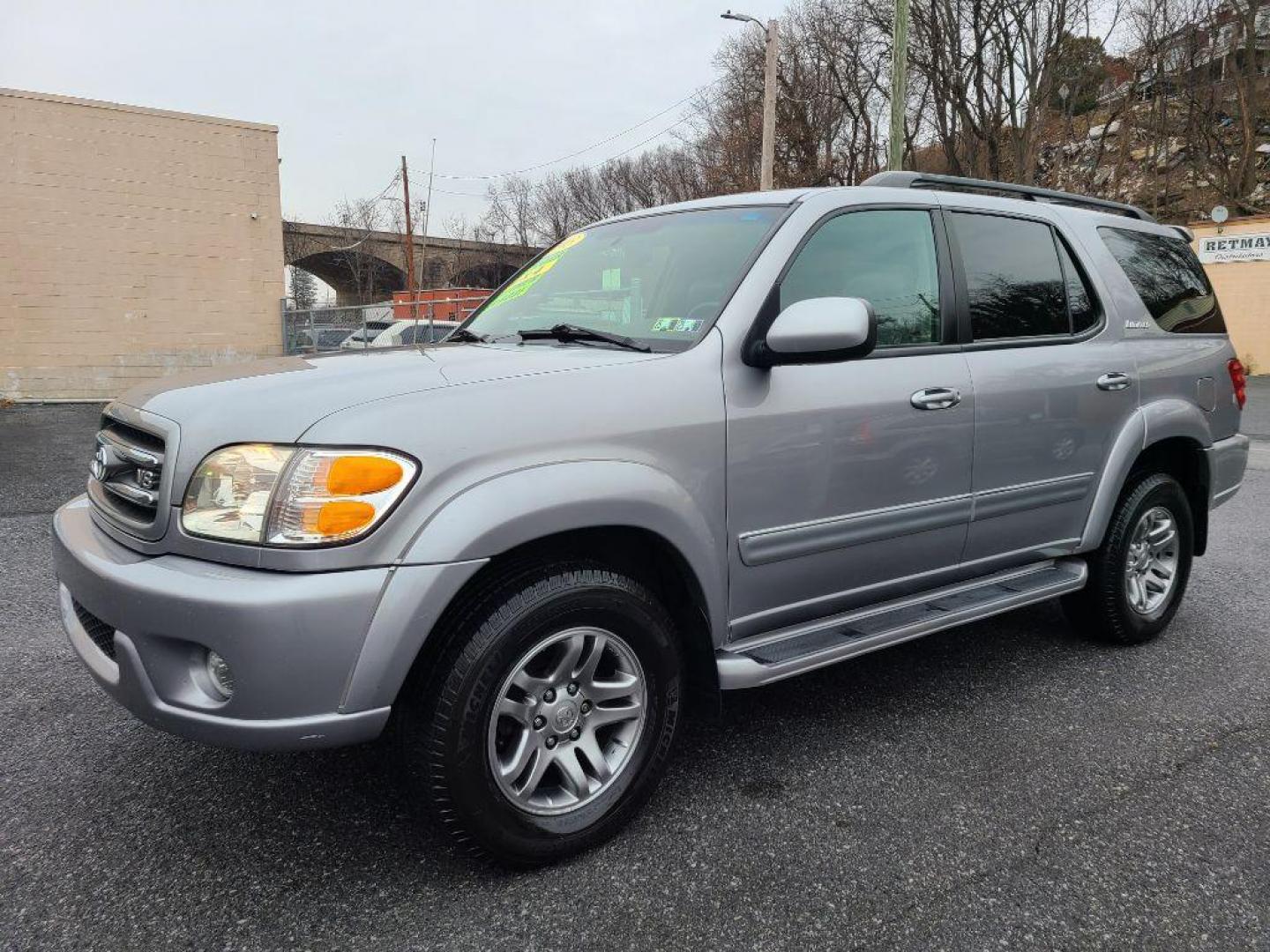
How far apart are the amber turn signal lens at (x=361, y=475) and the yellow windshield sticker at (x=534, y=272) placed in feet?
5.39

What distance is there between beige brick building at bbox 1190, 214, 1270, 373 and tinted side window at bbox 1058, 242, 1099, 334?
20682 millimetres

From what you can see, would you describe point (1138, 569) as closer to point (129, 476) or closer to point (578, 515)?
point (578, 515)

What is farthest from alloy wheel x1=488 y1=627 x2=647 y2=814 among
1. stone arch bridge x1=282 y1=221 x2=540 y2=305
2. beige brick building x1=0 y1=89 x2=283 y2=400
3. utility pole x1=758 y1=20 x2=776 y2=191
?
stone arch bridge x1=282 y1=221 x2=540 y2=305

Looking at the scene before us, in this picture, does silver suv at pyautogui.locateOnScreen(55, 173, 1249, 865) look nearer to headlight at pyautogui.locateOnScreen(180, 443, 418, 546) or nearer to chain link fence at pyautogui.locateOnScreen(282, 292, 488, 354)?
headlight at pyautogui.locateOnScreen(180, 443, 418, 546)

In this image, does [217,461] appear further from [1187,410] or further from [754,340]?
[1187,410]

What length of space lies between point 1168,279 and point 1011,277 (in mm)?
1207

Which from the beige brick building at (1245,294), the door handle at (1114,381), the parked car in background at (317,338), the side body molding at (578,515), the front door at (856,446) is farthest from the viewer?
the beige brick building at (1245,294)

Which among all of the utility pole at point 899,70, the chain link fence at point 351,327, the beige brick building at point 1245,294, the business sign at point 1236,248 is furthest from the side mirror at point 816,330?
the business sign at point 1236,248

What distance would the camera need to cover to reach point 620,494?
7.38ft

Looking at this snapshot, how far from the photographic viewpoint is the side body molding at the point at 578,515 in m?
2.03

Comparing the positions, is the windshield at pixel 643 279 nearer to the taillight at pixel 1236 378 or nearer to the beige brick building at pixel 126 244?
the taillight at pixel 1236 378

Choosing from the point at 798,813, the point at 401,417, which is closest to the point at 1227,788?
the point at 798,813

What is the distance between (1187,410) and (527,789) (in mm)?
3341

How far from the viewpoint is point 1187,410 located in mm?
3895
